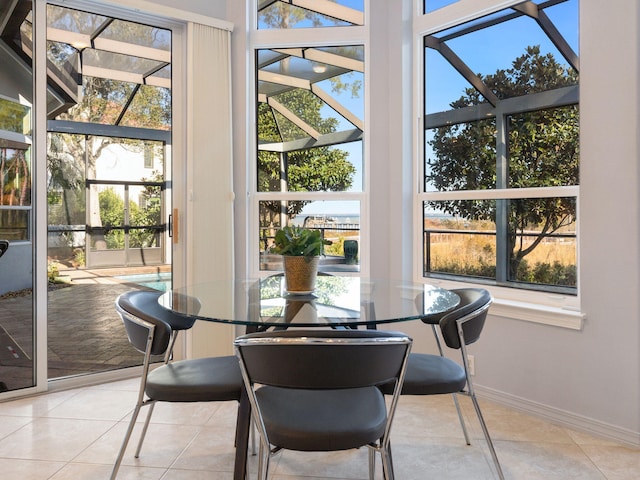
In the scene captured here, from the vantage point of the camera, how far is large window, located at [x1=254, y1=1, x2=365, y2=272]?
3.89m

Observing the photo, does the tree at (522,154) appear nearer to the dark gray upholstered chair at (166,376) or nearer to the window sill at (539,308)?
the window sill at (539,308)

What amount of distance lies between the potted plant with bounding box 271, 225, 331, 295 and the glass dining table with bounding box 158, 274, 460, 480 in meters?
0.05

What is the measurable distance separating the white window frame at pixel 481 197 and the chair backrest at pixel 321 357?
1.71 meters

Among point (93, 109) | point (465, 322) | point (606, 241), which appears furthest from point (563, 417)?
point (93, 109)

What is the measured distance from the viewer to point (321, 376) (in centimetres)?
151

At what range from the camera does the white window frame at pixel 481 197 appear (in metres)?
2.94

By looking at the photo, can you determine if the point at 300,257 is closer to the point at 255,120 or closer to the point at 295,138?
the point at 295,138

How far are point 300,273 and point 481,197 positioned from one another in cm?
154

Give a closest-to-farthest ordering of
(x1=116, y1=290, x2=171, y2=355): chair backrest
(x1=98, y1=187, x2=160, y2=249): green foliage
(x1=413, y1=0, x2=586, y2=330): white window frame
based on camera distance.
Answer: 1. (x1=116, y1=290, x2=171, y2=355): chair backrest
2. (x1=413, y1=0, x2=586, y2=330): white window frame
3. (x1=98, y1=187, x2=160, y2=249): green foliage

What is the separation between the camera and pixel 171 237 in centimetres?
389

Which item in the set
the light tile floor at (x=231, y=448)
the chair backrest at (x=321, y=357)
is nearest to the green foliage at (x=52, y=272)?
the light tile floor at (x=231, y=448)

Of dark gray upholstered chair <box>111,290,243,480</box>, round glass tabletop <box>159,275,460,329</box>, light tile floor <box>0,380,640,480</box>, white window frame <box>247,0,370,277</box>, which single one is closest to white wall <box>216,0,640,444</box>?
light tile floor <box>0,380,640,480</box>

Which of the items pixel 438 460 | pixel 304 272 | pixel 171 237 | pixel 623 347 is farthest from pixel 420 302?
pixel 171 237

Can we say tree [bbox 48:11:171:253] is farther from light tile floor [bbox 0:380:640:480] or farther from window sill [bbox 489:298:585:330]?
window sill [bbox 489:298:585:330]
